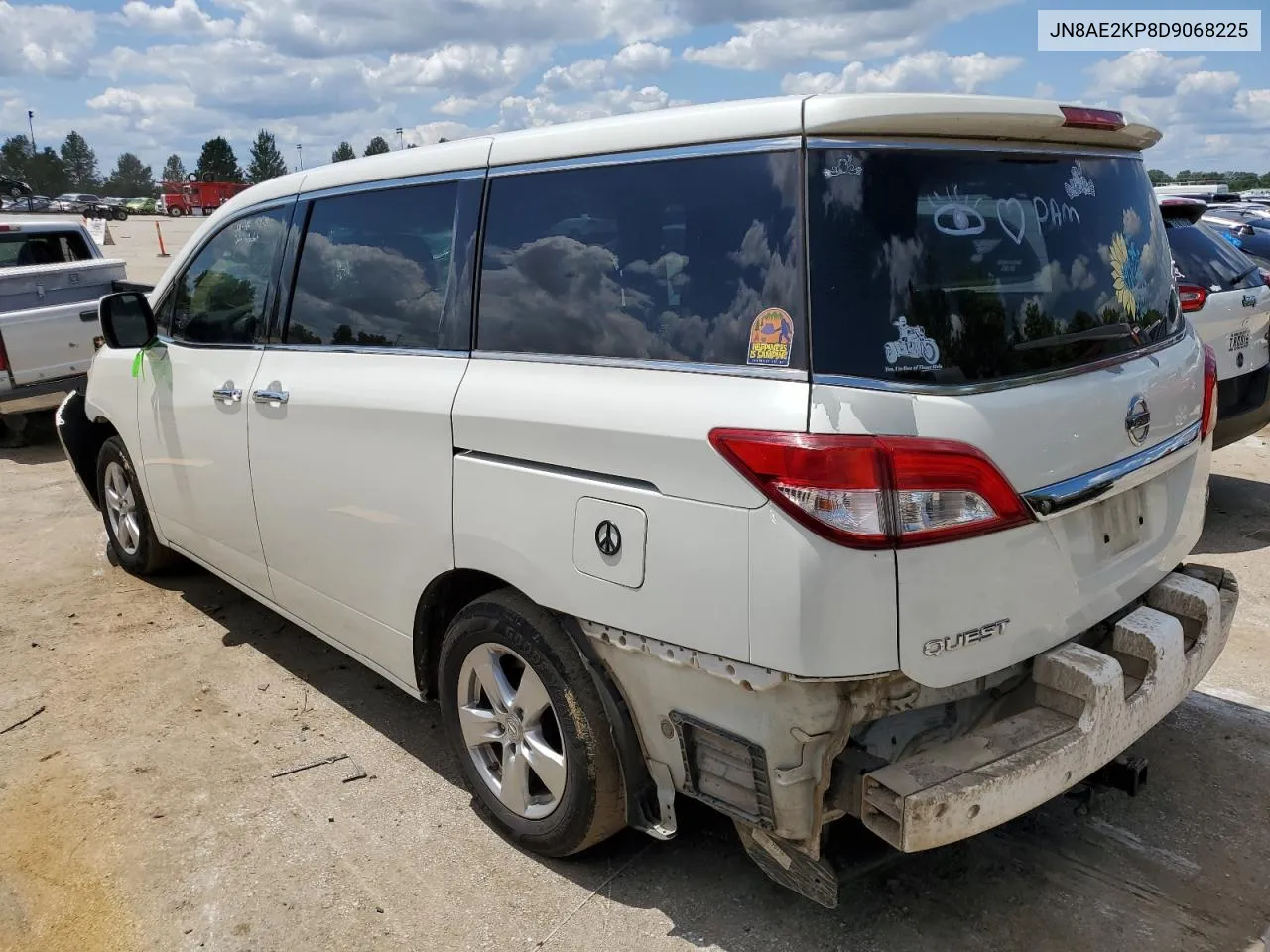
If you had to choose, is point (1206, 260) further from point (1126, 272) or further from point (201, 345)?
point (201, 345)

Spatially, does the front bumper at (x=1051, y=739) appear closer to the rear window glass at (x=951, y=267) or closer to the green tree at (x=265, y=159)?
the rear window glass at (x=951, y=267)

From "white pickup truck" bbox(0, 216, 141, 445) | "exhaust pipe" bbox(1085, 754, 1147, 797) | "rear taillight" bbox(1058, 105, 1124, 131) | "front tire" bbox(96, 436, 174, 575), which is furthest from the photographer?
"white pickup truck" bbox(0, 216, 141, 445)

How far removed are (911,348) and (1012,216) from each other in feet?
1.65

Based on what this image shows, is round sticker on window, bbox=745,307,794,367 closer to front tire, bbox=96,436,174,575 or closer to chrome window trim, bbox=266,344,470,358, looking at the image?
chrome window trim, bbox=266,344,470,358

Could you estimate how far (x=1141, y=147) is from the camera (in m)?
2.89

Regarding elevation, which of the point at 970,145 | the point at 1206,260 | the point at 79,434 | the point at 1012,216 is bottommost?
the point at 79,434

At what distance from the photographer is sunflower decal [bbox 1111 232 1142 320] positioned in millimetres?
2660

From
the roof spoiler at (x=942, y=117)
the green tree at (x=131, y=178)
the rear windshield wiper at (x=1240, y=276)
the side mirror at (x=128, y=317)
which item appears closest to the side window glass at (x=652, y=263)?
the roof spoiler at (x=942, y=117)

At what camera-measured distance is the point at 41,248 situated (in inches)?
375

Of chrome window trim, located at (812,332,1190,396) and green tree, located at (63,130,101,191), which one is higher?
green tree, located at (63,130,101,191)

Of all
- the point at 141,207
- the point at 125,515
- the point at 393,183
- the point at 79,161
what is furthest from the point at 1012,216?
the point at 79,161

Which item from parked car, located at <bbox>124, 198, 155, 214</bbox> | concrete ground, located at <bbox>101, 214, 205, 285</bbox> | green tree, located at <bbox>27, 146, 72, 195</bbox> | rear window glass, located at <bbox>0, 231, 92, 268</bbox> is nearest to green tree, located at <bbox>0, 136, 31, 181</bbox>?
green tree, located at <bbox>27, 146, 72, 195</bbox>

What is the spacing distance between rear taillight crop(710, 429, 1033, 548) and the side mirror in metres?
3.45

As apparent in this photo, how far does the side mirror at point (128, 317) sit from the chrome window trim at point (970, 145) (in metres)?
3.47
